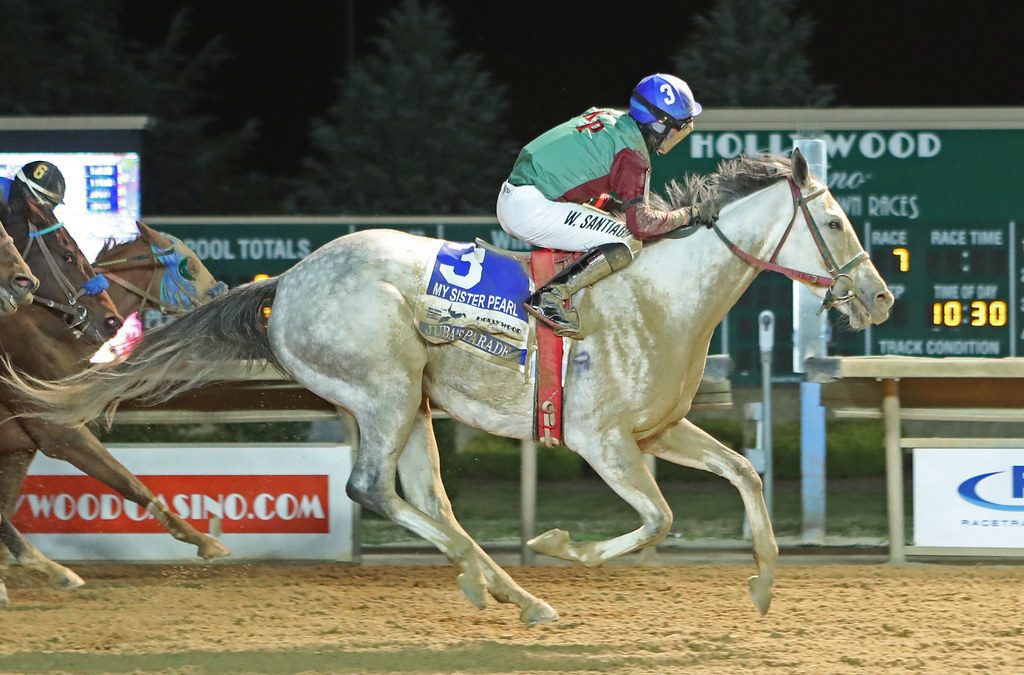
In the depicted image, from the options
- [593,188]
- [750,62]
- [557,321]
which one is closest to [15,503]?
[557,321]

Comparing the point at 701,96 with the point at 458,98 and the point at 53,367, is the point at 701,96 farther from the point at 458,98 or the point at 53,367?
the point at 53,367

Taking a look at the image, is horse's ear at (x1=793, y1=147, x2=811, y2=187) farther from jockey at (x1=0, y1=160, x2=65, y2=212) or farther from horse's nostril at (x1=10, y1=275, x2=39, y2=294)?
jockey at (x1=0, y1=160, x2=65, y2=212)

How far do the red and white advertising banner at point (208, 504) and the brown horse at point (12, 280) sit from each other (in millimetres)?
1440

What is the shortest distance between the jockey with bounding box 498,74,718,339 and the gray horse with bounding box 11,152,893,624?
12cm

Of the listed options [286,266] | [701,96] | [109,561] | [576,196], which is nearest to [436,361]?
[576,196]

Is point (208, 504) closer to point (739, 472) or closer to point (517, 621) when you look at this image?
point (517, 621)

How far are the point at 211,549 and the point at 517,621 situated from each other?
163 centimetres

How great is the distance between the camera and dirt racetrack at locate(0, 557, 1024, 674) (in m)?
4.66

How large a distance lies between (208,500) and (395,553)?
39.2 inches

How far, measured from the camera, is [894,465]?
6.87 meters

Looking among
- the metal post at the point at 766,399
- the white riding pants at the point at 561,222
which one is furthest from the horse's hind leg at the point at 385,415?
the metal post at the point at 766,399

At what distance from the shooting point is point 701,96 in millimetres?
19594

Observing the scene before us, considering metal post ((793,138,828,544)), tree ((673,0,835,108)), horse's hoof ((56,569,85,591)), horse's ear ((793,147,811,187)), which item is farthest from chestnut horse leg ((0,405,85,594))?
tree ((673,0,835,108))

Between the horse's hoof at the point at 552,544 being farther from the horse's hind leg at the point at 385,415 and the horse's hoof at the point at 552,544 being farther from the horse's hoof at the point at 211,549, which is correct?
the horse's hoof at the point at 211,549
